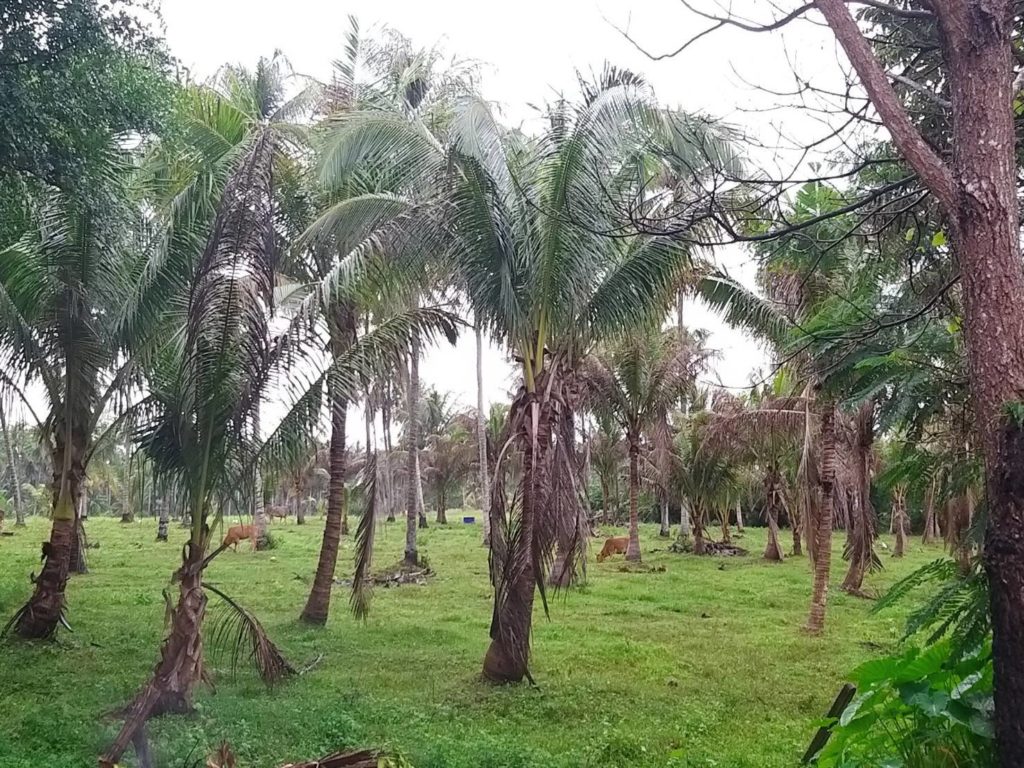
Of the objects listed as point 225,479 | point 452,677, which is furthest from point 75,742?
point 452,677

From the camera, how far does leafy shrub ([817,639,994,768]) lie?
10.4 ft

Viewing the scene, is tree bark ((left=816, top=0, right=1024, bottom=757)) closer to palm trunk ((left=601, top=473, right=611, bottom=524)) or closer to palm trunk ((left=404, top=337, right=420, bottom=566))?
palm trunk ((left=404, top=337, right=420, bottom=566))

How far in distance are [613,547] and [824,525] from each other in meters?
8.89

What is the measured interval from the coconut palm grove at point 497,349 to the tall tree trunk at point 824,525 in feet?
0.21

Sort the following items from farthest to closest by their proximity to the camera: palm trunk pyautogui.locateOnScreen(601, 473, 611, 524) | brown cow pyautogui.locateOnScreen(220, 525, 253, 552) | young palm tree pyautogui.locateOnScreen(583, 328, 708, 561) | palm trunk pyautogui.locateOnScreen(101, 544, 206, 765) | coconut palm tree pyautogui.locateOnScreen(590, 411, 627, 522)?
palm trunk pyautogui.locateOnScreen(601, 473, 611, 524) < coconut palm tree pyautogui.locateOnScreen(590, 411, 627, 522) < brown cow pyautogui.locateOnScreen(220, 525, 253, 552) < young palm tree pyautogui.locateOnScreen(583, 328, 708, 561) < palm trunk pyautogui.locateOnScreen(101, 544, 206, 765)

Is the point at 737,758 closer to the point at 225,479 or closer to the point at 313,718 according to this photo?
the point at 313,718

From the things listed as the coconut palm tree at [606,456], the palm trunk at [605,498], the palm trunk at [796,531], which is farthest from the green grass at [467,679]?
the palm trunk at [605,498]

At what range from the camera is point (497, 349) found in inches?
329

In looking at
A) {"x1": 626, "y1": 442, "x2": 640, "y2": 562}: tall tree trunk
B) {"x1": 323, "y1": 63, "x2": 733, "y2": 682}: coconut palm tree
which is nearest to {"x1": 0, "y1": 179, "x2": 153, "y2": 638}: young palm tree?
{"x1": 323, "y1": 63, "x2": 733, "y2": 682}: coconut palm tree

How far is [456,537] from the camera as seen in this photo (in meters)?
26.5

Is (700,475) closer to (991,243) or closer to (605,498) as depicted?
(605,498)

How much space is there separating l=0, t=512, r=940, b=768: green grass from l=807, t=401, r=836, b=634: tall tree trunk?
0.36 meters

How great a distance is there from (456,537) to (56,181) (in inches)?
845

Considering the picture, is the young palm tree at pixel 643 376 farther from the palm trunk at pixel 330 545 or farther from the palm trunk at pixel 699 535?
the palm trunk at pixel 330 545
